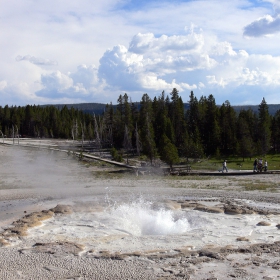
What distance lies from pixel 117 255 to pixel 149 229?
12.6 feet

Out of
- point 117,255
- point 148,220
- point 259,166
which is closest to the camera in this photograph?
point 117,255

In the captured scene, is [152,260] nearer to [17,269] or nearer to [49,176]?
[17,269]

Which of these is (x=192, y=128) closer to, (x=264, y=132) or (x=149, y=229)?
(x=264, y=132)

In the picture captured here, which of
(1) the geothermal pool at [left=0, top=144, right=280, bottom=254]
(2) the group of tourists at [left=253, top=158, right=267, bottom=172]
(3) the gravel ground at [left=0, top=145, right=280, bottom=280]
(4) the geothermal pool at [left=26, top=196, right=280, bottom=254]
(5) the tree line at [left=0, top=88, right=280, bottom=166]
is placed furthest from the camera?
(5) the tree line at [left=0, top=88, right=280, bottom=166]

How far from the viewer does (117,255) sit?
42.4 ft

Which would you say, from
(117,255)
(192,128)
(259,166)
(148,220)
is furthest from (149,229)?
(192,128)

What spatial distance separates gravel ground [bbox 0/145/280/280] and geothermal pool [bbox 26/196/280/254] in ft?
2.10

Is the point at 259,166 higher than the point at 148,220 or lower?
higher

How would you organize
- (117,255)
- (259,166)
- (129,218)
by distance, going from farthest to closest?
(259,166)
(129,218)
(117,255)

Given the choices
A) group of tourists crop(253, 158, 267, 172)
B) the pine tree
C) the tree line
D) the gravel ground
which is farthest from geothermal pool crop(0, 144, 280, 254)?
the pine tree

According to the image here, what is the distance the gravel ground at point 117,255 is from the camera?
11719 millimetres

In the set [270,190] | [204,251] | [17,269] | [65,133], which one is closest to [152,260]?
[204,251]

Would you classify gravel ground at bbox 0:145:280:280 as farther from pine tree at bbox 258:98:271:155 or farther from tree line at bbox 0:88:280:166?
pine tree at bbox 258:98:271:155

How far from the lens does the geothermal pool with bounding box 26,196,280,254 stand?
46.8 ft
